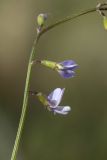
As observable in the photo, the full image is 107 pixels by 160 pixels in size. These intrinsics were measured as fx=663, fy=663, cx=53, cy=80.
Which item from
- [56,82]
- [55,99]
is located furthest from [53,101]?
[56,82]

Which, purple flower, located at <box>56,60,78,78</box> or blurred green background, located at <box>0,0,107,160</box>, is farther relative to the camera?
blurred green background, located at <box>0,0,107,160</box>

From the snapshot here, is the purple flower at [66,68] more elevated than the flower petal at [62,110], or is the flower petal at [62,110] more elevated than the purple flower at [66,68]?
the purple flower at [66,68]

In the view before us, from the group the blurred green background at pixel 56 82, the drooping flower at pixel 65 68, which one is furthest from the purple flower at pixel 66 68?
the blurred green background at pixel 56 82

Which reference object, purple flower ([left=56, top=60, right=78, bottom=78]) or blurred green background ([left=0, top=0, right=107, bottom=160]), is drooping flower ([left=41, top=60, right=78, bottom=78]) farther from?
blurred green background ([left=0, top=0, right=107, bottom=160])

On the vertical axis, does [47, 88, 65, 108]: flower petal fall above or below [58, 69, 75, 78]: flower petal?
below

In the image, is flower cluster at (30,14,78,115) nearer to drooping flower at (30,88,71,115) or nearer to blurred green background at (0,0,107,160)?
drooping flower at (30,88,71,115)

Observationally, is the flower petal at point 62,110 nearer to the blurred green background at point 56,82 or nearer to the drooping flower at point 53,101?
the drooping flower at point 53,101

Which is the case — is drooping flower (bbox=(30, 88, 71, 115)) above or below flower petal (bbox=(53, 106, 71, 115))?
above

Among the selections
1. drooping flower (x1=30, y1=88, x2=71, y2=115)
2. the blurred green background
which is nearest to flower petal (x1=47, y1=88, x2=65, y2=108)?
drooping flower (x1=30, y1=88, x2=71, y2=115)

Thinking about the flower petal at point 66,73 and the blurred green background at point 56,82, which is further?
the blurred green background at point 56,82

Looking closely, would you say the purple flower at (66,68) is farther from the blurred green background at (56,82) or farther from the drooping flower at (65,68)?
the blurred green background at (56,82)
